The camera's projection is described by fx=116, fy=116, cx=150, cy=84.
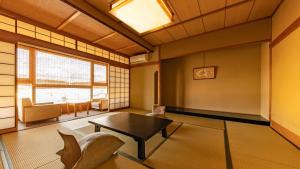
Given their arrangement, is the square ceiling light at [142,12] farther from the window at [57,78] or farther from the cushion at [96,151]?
the window at [57,78]

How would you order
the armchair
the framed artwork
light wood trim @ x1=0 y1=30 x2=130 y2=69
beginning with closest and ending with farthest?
light wood trim @ x1=0 y1=30 x2=130 y2=69 < the framed artwork < the armchair

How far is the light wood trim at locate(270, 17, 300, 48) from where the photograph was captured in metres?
2.03

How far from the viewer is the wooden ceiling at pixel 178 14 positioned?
2451 millimetres

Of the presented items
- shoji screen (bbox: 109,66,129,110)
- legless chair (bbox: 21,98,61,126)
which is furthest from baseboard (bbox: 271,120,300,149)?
legless chair (bbox: 21,98,61,126)

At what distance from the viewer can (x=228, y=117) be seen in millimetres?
3566

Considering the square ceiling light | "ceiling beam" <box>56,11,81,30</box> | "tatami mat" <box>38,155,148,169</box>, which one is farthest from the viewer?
"ceiling beam" <box>56,11,81,30</box>

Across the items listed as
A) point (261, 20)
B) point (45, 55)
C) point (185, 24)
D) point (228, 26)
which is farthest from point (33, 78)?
point (261, 20)

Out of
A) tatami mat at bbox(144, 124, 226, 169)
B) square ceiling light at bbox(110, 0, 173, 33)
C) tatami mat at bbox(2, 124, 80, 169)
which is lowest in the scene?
tatami mat at bbox(144, 124, 226, 169)

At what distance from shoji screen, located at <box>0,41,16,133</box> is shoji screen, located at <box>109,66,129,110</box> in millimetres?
2734

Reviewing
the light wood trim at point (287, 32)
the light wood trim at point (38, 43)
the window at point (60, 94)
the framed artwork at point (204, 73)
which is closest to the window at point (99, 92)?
the window at point (60, 94)

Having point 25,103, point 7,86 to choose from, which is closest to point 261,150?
point 7,86

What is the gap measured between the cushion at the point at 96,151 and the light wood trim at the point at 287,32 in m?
3.52

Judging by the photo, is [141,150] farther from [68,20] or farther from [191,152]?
[68,20]

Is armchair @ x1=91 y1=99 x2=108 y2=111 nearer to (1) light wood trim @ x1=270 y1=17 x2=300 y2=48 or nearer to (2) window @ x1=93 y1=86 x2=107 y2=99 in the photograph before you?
(2) window @ x1=93 y1=86 x2=107 y2=99
